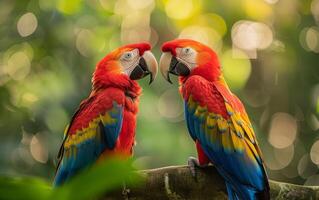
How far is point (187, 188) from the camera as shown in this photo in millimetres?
1450

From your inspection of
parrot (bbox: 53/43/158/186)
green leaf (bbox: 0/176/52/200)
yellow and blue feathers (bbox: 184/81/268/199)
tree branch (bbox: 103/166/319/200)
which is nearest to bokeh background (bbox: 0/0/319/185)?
parrot (bbox: 53/43/158/186)

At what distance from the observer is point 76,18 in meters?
3.00

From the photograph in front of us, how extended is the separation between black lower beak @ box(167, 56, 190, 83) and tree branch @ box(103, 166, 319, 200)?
1.32ft

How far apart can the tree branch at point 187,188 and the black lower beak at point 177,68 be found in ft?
1.32

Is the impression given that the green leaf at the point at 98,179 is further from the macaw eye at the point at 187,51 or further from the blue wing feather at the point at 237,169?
the macaw eye at the point at 187,51

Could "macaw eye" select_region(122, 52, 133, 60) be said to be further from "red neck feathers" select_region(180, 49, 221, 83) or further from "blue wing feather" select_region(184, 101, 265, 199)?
"blue wing feather" select_region(184, 101, 265, 199)

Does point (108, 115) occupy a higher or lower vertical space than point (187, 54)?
lower

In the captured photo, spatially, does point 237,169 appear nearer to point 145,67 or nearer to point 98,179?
point 145,67

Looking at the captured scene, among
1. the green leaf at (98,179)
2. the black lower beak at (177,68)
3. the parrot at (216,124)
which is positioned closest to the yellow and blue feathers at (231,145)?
the parrot at (216,124)

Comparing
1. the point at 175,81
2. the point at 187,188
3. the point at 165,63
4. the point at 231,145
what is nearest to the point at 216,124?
the point at 231,145

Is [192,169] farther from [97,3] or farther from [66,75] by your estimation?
[97,3]

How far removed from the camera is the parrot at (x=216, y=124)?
1.45 metres

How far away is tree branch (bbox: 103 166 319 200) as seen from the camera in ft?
4.58

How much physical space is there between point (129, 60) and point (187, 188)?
1.86 feet
